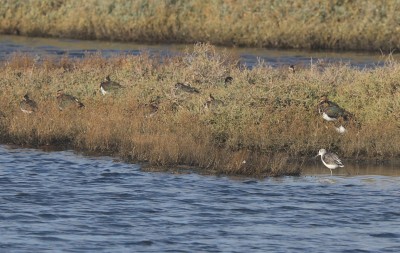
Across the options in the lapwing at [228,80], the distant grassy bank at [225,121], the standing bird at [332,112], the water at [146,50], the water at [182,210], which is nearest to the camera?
the water at [182,210]

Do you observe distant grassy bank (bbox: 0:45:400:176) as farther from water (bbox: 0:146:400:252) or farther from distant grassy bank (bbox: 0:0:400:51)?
distant grassy bank (bbox: 0:0:400:51)

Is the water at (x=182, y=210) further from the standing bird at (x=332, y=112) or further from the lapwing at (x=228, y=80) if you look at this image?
the lapwing at (x=228, y=80)

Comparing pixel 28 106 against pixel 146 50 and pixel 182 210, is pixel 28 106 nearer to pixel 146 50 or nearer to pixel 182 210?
pixel 182 210

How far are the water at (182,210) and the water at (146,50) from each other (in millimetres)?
17270

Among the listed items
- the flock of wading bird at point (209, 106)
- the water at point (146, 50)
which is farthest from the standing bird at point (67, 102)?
the water at point (146, 50)

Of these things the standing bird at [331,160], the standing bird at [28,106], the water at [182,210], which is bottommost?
the water at [182,210]

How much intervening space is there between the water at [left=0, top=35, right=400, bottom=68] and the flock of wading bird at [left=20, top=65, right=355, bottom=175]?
12.7 m

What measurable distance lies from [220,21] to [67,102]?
24.4 meters

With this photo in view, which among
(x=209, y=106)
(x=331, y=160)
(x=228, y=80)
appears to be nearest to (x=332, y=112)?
(x=331, y=160)

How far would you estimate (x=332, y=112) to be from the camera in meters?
19.5

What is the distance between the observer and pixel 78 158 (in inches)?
758

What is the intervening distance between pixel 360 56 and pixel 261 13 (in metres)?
7.65

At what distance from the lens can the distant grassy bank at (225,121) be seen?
18219 millimetres

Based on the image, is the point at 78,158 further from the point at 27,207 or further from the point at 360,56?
the point at 360,56
